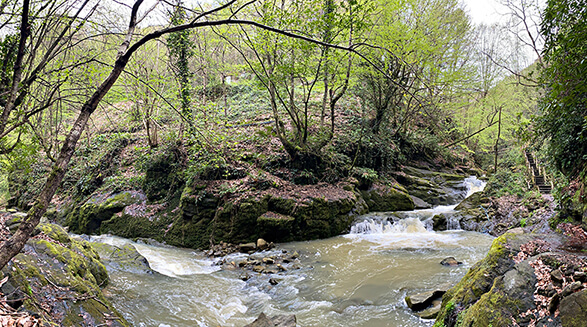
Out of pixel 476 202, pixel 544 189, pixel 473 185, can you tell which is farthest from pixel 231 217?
pixel 473 185

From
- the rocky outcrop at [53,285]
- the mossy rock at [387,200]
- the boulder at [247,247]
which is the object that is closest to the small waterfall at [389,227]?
the mossy rock at [387,200]

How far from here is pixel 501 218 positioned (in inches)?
408

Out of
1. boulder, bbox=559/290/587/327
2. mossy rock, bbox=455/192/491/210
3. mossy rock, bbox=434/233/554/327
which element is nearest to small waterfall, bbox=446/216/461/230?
mossy rock, bbox=455/192/491/210

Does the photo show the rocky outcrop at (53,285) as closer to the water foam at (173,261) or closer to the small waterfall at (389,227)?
the water foam at (173,261)

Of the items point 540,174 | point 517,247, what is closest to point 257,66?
point 517,247

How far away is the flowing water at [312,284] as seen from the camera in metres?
4.99

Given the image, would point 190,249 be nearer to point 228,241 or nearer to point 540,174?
point 228,241

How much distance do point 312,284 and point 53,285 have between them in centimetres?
483

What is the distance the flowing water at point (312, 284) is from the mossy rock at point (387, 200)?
122 inches

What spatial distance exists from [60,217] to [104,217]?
3213 mm

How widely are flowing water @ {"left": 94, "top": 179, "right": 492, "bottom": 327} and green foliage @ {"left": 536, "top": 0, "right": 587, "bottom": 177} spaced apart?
10.3 feet

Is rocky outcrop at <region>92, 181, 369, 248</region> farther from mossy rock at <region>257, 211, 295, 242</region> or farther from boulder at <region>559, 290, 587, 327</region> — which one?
boulder at <region>559, 290, 587, 327</region>

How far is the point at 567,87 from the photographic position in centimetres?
462

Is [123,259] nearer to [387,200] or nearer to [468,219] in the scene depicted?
[387,200]
